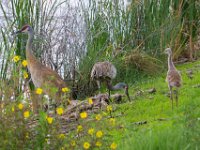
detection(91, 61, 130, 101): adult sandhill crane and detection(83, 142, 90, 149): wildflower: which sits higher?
detection(91, 61, 130, 101): adult sandhill crane

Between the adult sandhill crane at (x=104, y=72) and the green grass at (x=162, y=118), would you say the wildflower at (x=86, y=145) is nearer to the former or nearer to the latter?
the green grass at (x=162, y=118)

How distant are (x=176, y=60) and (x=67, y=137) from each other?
29.6 ft

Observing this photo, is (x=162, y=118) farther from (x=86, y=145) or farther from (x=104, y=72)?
(x=86, y=145)

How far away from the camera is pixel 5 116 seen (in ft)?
18.6

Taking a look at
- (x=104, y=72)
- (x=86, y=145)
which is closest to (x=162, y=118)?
(x=104, y=72)

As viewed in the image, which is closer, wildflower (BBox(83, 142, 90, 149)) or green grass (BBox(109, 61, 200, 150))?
wildflower (BBox(83, 142, 90, 149))

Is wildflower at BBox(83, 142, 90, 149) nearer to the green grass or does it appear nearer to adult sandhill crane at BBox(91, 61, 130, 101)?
the green grass

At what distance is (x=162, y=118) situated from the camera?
28.7 ft

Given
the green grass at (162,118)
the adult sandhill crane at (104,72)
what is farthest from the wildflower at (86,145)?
the adult sandhill crane at (104,72)

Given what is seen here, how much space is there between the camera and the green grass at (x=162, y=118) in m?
5.93

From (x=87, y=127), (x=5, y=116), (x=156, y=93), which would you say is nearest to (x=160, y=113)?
(x=156, y=93)

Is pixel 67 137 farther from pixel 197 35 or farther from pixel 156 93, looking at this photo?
pixel 197 35

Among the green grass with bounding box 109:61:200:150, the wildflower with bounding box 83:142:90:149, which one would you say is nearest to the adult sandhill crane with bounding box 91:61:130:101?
the green grass with bounding box 109:61:200:150

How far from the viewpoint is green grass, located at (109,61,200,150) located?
593cm
